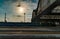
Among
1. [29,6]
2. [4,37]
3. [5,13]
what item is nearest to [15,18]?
[5,13]

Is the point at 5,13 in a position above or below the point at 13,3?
below

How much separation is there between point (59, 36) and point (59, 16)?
6.18 ft

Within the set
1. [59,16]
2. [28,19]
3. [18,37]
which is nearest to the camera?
[18,37]

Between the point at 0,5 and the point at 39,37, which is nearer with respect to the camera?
the point at 39,37

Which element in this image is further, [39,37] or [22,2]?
[22,2]

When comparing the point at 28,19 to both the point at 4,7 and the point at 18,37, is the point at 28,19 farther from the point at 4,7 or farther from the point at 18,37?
the point at 18,37

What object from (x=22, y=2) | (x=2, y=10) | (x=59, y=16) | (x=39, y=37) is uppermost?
(x=22, y=2)

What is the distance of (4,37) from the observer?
1079 mm

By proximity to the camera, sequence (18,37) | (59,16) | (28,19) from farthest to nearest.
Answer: (28,19) → (59,16) → (18,37)

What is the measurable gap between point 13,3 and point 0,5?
0.47 meters

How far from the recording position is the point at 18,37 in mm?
1075

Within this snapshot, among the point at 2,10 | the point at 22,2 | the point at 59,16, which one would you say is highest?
the point at 22,2

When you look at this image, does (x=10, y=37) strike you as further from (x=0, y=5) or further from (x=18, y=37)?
(x=0, y=5)

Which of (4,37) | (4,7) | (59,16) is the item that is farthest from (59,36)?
(4,7)
